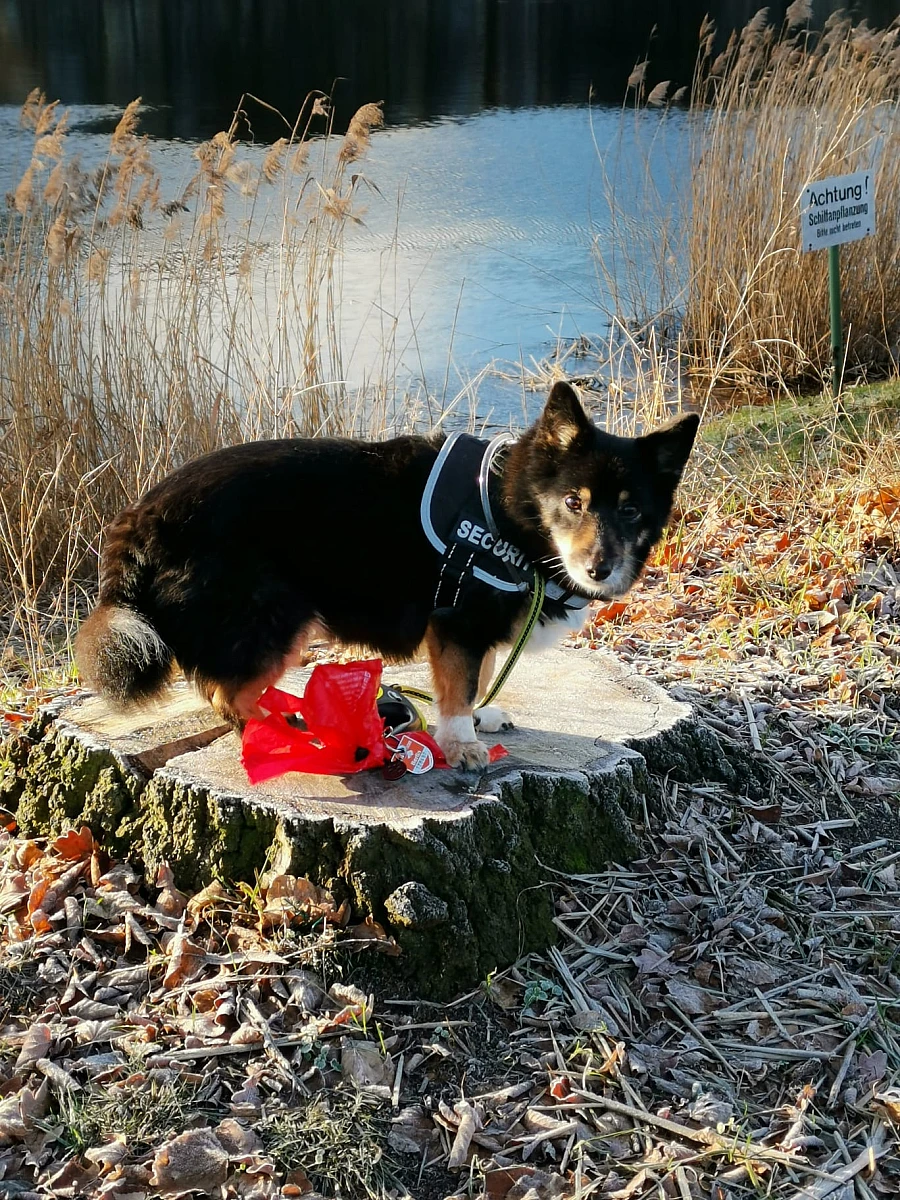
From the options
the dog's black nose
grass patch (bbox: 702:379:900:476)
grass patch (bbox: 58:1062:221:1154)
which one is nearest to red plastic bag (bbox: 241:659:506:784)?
the dog's black nose

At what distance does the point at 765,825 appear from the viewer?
3.04 m

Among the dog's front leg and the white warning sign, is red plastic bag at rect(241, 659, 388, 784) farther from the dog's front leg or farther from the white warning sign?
the white warning sign

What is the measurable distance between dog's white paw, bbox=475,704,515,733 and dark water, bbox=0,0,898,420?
10.5ft

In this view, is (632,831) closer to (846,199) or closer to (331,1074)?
(331,1074)

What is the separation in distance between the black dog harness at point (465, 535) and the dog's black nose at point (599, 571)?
9.3 inches

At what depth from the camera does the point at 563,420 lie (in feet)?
9.57

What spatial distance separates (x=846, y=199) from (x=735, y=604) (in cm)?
305

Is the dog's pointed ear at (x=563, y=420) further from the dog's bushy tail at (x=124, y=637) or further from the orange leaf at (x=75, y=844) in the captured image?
the orange leaf at (x=75, y=844)

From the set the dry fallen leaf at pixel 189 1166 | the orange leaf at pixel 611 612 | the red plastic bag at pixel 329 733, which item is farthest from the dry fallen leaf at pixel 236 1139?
the orange leaf at pixel 611 612

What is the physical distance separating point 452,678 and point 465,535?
0.38 meters

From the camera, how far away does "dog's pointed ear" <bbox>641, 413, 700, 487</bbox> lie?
9.68 ft

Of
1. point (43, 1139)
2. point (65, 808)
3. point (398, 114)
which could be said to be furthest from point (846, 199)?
point (398, 114)

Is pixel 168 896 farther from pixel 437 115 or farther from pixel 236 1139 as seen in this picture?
pixel 437 115

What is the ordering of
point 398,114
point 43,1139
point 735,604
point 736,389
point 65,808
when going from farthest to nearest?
point 398,114, point 736,389, point 735,604, point 65,808, point 43,1139
